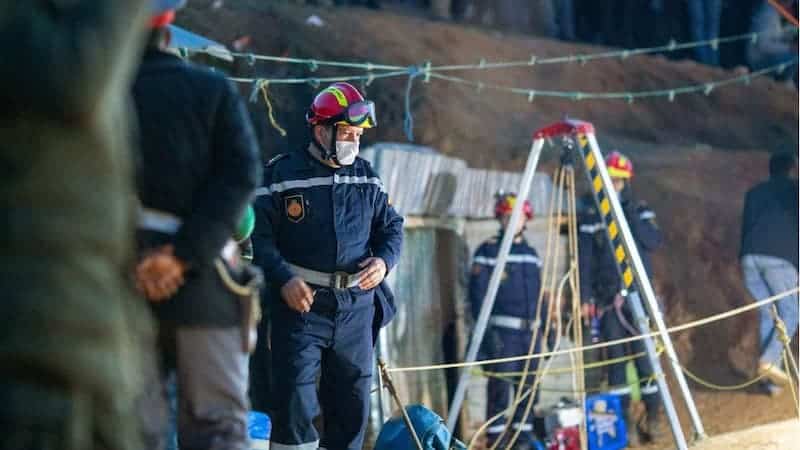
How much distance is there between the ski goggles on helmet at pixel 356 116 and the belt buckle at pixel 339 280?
784 millimetres

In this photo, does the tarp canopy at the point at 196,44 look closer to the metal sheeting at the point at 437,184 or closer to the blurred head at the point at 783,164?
the metal sheeting at the point at 437,184

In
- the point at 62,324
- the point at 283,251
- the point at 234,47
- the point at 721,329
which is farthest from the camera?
the point at 234,47

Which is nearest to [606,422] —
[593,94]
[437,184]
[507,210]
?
[507,210]

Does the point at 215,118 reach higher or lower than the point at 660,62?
lower

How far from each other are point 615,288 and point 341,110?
5.23 meters

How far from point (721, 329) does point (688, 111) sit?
5.47 metres

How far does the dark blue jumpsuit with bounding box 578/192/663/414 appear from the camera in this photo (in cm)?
1112

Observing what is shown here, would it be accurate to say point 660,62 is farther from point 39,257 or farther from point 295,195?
point 39,257

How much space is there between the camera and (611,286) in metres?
11.3

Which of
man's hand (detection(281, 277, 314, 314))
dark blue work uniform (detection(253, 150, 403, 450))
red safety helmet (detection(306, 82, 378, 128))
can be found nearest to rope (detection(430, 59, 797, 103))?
red safety helmet (detection(306, 82, 378, 128))

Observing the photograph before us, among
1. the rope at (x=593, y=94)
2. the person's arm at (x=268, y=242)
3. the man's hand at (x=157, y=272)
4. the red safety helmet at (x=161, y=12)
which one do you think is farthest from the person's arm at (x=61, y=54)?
the rope at (x=593, y=94)

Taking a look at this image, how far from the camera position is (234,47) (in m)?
14.9

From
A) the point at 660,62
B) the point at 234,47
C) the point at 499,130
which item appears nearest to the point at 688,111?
the point at 660,62

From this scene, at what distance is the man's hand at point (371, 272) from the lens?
254 inches
